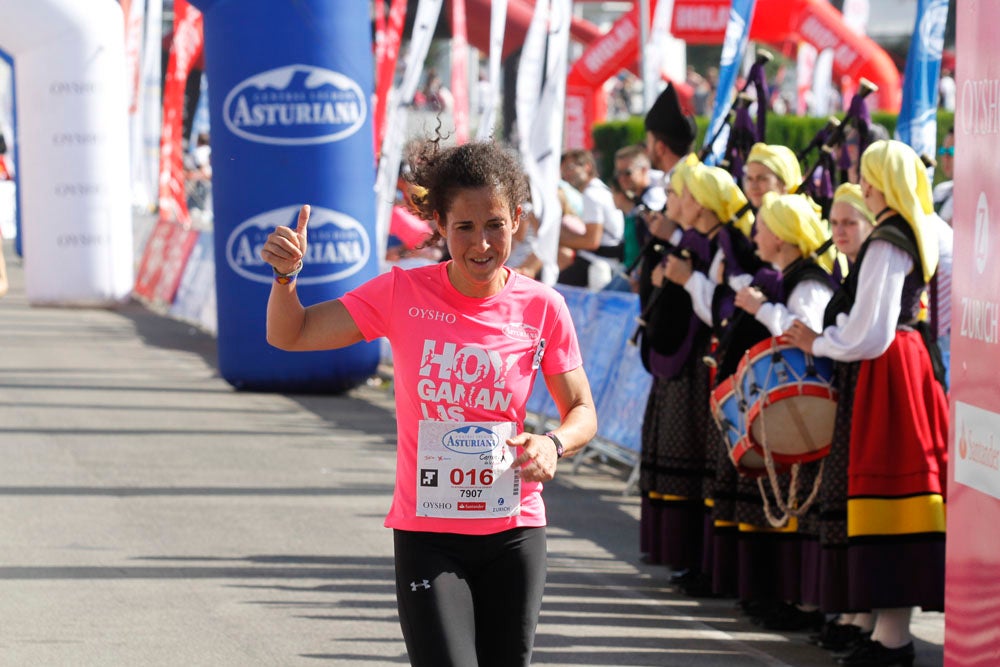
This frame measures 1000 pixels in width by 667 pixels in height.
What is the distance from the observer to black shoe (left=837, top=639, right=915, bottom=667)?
618cm

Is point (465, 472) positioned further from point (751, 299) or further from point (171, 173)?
point (171, 173)

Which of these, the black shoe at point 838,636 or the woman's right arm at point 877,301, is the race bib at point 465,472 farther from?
the black shoe at point 838,636

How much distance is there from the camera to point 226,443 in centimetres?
1117

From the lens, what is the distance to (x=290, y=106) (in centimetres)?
1323

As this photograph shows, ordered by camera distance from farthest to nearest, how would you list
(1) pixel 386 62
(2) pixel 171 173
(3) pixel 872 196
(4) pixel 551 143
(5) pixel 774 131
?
1. (5) pixel 774 131
2. (2) pixel 171 173
3. (1) pixel 386 62
4. (4) pixel 551 143
5. (3) pixel 872 196

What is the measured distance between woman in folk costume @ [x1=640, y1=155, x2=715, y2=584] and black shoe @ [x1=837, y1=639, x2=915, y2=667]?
1382 mm

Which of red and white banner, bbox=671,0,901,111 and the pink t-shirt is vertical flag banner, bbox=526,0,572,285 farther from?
red and white banner, bbox=671,0,901,111

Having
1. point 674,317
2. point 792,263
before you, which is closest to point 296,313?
point 792,263

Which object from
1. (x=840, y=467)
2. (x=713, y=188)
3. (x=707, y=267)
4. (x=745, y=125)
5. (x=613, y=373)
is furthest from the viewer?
(x=613, y=373)

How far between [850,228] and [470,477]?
2.81m

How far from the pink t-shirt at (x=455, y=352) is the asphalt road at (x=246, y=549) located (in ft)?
7.64

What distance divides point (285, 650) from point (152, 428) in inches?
223

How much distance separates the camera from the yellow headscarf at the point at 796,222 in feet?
21.4

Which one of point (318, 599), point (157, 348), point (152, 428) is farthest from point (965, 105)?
point (157, 348)
